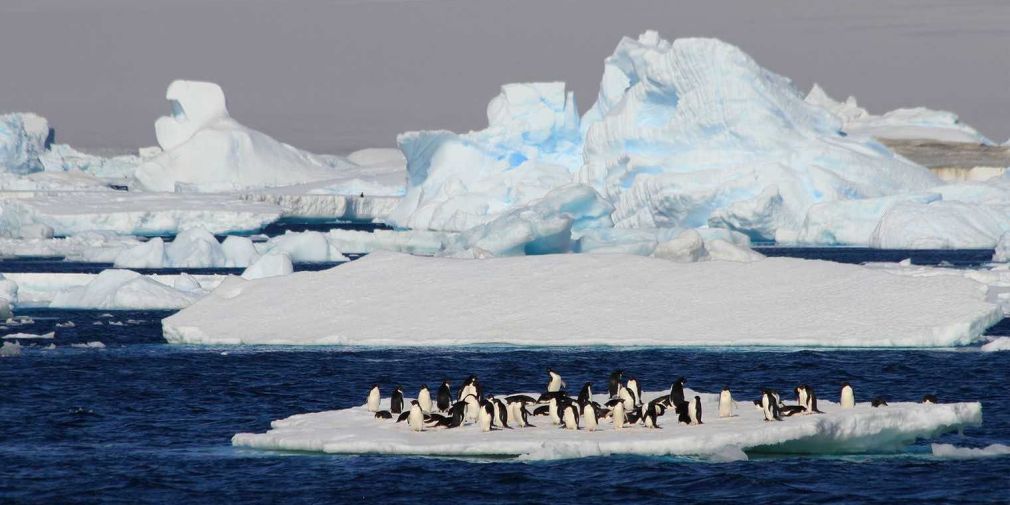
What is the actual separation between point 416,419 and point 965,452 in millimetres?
6586

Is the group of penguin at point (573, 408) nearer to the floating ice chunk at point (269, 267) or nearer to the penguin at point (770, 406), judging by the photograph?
the penguin at point (770, 406)

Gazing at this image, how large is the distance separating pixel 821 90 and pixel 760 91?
62.6 m

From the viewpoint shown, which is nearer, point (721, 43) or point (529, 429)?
point (529, 429)

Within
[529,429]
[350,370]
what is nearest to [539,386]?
[350,370]

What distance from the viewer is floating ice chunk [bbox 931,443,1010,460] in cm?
1842

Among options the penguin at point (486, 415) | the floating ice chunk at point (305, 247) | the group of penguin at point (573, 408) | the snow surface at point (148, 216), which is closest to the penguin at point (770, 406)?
the group of penguin at point (573, 408)

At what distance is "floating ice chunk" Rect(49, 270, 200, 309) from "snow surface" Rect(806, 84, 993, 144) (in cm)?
A: 6831

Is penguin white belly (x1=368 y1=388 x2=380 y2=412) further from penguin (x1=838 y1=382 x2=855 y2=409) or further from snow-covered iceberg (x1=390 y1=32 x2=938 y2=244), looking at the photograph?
snow-covered iceberg (x1=390 y1=32 x2=938 y2=244)

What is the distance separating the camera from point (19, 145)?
112188 mm

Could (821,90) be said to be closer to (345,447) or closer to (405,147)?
(405,147)

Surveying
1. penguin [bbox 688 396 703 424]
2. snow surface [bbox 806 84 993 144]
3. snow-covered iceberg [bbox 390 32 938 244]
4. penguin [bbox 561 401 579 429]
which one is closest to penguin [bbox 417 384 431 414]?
penguin [bbox 561 401 579 429]

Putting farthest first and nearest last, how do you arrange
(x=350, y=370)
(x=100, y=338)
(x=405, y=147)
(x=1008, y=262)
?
(x=405, y=147), (x=1008, y=262), (x=100, y=338), (x=350, y=370)

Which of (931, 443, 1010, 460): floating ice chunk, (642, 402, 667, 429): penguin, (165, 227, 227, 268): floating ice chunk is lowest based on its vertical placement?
(931, 443, 1010, 460): floating ice chunk

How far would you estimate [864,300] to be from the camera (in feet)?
97.7
